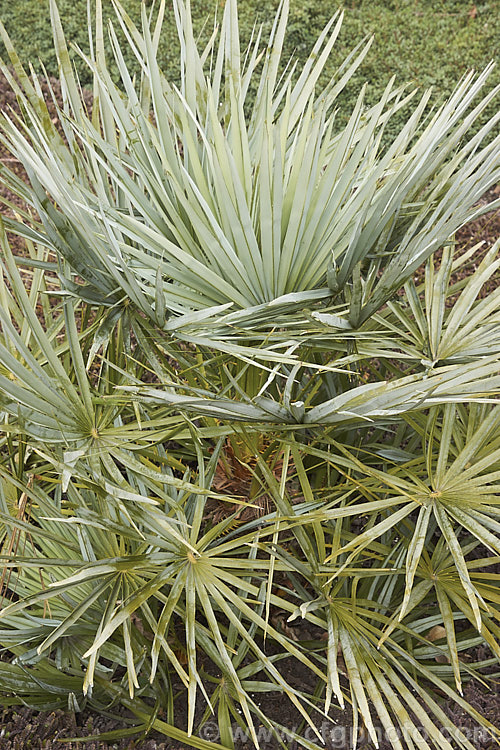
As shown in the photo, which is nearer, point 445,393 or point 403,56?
point 445,393

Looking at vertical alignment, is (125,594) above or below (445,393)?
below

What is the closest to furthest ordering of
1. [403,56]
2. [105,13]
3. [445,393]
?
1. [445,393]
2. [403,56]
3. [105,13]

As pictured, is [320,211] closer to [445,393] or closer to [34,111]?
[445,393]

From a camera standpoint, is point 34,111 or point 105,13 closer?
point 34,111

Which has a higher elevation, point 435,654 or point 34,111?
point 34,111

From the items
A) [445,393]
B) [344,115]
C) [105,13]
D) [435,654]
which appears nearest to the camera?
[445,393]

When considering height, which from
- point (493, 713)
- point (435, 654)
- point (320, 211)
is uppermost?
point (320, 211)

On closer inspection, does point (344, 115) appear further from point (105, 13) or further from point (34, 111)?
point (34, 111)

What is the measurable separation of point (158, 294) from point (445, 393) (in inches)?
20.4

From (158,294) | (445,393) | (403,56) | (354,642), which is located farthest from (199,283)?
(403,56)

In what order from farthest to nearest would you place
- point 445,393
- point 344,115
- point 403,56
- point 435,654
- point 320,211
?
1. point 403,56
2. point 344,115
3. point 435,654
4. point 320,211
5. point 445,393

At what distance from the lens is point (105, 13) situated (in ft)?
14.1

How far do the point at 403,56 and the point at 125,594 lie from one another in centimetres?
365

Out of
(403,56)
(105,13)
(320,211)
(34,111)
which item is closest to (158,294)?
(320,211)
